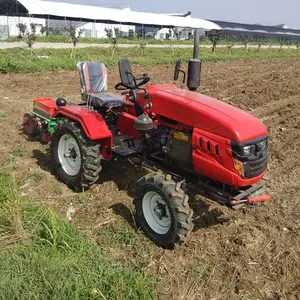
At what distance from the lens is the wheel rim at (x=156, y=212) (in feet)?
10.1

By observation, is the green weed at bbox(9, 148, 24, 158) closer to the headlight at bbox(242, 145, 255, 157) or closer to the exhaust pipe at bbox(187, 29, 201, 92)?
the exhaust pipe at bbox(187, 29, 201, 92)

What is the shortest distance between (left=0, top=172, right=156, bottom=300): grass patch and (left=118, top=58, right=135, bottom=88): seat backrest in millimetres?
1477

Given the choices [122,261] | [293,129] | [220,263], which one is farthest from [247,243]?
[293,129]

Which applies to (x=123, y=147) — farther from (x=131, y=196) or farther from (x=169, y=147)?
(x=169, y=147)

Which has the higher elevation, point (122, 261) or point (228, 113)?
point (228, 113)

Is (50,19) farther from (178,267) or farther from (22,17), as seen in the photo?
(178,267)

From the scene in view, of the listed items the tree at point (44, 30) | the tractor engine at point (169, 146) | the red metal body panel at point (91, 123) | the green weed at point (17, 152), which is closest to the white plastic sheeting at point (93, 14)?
the tree at point (44, 30)

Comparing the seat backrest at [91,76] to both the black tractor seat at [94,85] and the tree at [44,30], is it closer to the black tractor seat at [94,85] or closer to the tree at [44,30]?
the black tractor seat at [94,85]

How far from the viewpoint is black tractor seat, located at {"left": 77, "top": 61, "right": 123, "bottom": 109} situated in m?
4.19

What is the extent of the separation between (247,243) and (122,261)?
111cm

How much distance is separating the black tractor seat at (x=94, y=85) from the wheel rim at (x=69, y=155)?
1.71ft

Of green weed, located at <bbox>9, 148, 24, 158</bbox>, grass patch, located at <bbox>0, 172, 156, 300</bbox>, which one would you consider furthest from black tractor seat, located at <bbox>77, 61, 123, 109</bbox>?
grass patch, located at <bbox>0, 172, 156, 300</bbox>

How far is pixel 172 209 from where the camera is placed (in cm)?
286

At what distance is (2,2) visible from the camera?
A: 3738 cm
